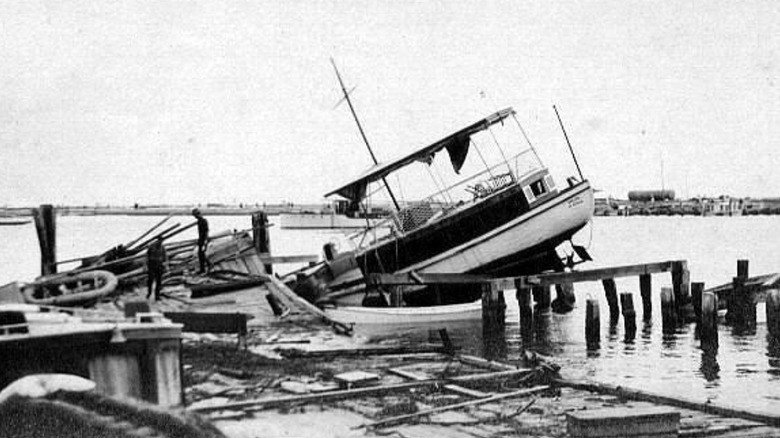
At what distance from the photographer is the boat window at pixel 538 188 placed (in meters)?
27.6

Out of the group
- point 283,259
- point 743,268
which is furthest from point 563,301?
point 283,259

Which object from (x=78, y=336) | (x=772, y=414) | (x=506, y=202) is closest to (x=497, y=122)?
(x=506, y=202)

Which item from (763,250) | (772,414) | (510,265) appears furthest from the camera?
(763,250)

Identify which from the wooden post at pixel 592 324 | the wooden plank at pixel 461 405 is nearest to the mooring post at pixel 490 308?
the wooden post at pixel 592 324

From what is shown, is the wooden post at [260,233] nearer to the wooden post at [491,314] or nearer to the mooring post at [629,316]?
the wooden post at [491,314]

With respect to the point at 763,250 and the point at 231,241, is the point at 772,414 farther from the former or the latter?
the point at 763,250

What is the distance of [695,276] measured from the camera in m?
51.3

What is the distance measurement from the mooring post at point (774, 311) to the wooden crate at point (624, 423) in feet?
46.2

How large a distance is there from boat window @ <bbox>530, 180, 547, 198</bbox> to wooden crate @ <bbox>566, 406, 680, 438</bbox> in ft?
57.4

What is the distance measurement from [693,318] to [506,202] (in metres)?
6.62

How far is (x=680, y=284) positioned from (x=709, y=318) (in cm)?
291

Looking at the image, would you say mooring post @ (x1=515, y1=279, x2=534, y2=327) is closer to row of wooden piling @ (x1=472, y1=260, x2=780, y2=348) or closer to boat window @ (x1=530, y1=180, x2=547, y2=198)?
row of wooden piling @ (x1=472, y1=260, x2=780, y2=348)

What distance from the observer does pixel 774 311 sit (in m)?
23.1

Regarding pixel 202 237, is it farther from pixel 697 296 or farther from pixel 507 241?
pixel 697 296
